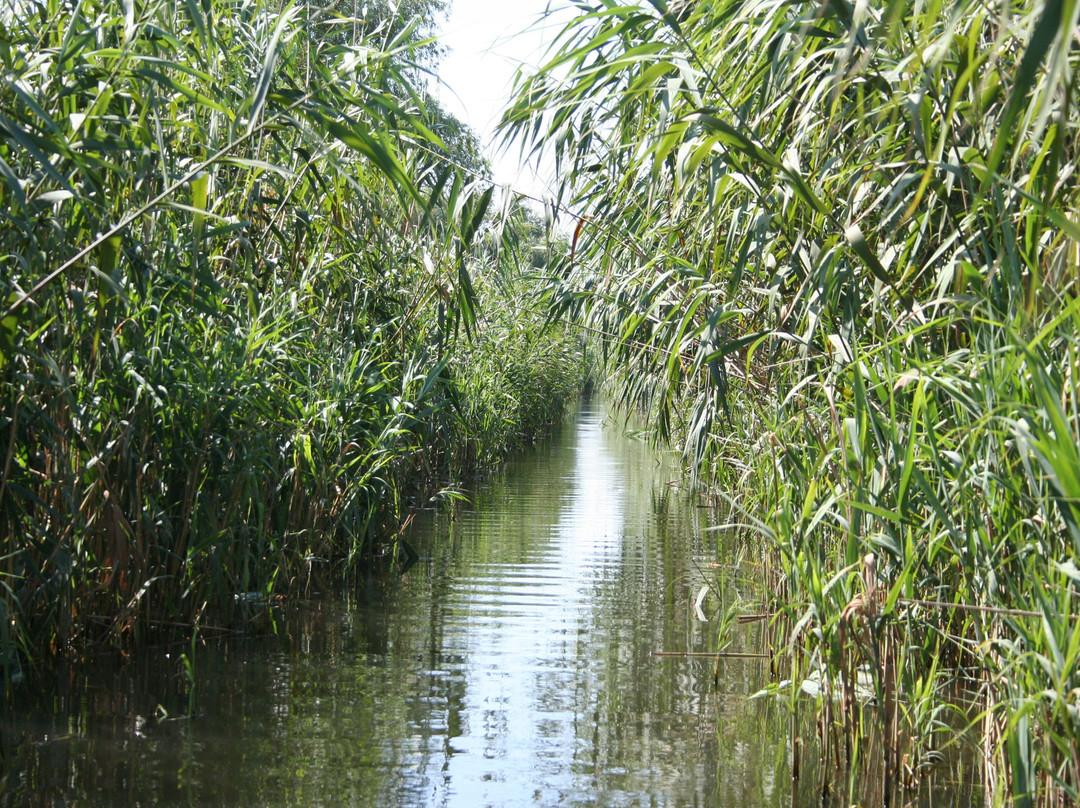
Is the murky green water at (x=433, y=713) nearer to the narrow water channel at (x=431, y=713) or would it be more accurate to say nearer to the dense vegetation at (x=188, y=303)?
the narrow water channel at (x=431, y=713)

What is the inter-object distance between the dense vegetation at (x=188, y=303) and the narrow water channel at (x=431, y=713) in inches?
12.8

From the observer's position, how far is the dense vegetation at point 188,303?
10.1ft

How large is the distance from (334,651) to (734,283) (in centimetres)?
256

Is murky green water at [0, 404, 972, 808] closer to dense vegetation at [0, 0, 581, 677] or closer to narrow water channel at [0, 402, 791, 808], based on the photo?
narrow water channel at [0, 402, 791, 808]

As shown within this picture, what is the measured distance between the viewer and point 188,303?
13.6 ft

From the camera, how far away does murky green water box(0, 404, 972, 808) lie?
3156mm

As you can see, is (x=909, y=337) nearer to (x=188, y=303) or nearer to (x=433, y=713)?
(x=433, y=713)

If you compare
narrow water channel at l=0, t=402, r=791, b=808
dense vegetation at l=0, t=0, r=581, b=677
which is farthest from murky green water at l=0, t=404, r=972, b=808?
dense vegetation at l=0, t=0, r=581, b=677

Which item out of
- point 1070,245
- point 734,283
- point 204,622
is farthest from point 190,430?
point 1070,245

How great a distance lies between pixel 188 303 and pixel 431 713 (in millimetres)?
1849

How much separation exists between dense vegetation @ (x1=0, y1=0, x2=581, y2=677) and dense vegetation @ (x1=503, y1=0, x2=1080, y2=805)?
0.89 metres

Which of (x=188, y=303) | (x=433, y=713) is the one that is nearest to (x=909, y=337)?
(x=433, y=713)

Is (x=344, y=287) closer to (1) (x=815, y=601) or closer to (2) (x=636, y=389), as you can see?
(2) (x=636, y=389)

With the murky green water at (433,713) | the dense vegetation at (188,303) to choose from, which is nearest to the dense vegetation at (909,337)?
the murky green water at (433,713)
